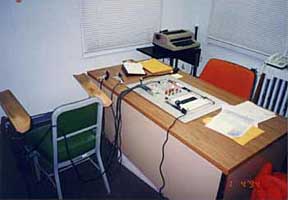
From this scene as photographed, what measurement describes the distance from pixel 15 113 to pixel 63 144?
1.03 ft

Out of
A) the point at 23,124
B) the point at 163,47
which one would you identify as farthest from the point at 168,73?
the point at 23,124

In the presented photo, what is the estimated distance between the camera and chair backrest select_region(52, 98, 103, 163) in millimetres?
1350

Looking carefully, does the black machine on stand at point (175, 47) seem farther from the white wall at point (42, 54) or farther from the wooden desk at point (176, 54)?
the white wall at point (42, 54)

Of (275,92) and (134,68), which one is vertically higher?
(134,68)

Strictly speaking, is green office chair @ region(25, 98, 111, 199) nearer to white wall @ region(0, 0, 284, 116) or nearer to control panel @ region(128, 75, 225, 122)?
control panel @ region(128, 75, 225, 122)

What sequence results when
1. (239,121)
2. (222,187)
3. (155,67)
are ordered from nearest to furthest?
(222,187), (239,121), (155,67)

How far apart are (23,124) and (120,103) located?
2.07ft

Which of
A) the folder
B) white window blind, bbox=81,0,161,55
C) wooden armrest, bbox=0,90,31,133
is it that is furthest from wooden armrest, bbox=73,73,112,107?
white window blind, bbox=81,0,161,55

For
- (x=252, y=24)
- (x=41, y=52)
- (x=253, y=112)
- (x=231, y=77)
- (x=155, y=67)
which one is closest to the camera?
(x=253, y=112)

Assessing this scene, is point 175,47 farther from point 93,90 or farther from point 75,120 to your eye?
point 75,120

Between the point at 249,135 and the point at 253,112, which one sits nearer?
the point at 249,135

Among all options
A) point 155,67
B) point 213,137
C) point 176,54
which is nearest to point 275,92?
point 176,54

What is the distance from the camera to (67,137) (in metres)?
1.52

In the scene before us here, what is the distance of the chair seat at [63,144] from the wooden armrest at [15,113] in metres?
0.20
